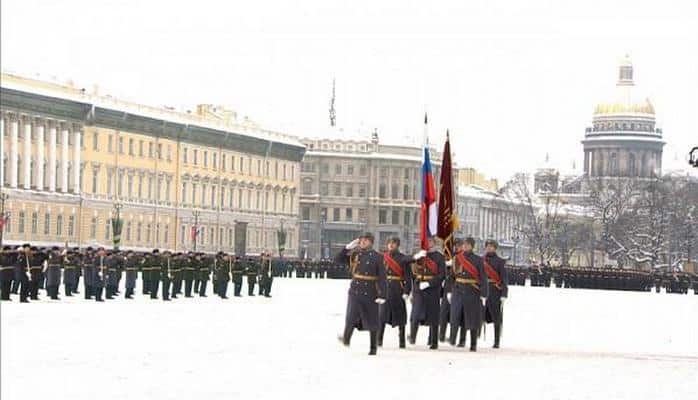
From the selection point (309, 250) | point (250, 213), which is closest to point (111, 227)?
point (250, 213)

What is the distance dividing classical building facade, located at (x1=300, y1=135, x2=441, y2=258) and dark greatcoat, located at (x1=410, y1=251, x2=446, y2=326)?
383ft

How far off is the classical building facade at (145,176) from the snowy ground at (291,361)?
32937 millimetres

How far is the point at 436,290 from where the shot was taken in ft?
70.0

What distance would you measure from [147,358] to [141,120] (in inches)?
3174

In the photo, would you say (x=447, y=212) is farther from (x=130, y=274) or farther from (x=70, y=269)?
(x=70, y=269)

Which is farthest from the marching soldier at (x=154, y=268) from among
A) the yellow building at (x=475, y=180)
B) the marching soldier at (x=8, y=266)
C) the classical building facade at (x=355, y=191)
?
the yellow building at (x=475, y=180)

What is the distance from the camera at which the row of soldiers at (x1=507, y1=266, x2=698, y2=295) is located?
81125mm

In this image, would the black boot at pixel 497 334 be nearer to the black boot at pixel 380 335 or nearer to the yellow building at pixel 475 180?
the black boot at pixel 380 335

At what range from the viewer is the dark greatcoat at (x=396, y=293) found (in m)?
20.8

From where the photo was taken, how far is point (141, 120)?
318 ft

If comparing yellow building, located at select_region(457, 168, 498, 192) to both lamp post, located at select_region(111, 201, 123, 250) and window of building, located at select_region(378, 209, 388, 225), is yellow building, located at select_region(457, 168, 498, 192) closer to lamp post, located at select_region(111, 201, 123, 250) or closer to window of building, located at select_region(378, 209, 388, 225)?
window of building, located at select_region(378, 209, 388, 225)

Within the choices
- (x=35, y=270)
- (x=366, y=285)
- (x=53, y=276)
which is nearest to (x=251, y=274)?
(x=53, y=276)

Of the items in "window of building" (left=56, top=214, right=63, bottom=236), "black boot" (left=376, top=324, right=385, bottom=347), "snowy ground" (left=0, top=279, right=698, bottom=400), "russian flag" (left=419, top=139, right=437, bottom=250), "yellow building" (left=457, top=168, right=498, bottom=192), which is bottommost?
"snowy ground" (left=0, top=279, right=698, bottom=400)

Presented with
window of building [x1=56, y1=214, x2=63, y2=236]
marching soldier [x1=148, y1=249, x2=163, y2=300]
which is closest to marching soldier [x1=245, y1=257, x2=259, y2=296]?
marching soldier [x1=148, y1=249, x2=163, y2=300]
